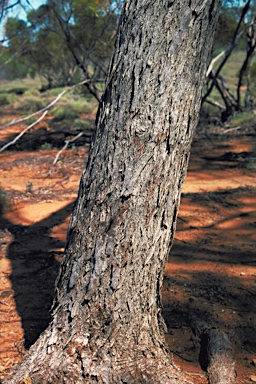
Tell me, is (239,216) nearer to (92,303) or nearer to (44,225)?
(44,225)

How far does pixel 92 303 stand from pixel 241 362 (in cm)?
98

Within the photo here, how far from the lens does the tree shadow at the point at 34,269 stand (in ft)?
9.84

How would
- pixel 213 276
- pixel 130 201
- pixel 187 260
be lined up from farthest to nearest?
1. pixel 187 260
2. pixel 213 276
3. pixel 130 201

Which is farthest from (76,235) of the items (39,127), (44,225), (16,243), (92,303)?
(39,127)

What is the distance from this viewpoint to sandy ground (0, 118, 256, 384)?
108 inches

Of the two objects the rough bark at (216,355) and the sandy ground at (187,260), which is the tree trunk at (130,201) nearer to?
the rough bark at (216,355)

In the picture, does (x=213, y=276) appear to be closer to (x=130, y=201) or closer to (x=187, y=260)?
(x=187, y=260)

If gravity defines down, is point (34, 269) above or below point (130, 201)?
below

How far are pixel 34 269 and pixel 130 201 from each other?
1978 millimetres

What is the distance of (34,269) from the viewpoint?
377cm

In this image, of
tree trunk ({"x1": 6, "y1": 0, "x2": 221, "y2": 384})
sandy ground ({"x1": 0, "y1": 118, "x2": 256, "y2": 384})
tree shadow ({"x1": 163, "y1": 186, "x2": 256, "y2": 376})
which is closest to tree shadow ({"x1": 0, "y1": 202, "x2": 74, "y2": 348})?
sandy ground ({"x1": 0, "y1": 118, "x2": 256, "y2": 384})

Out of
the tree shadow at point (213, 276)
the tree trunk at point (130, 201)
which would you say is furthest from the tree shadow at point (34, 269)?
the tree shadow at point (213, 276)

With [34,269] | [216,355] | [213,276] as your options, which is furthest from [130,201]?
[34,269]

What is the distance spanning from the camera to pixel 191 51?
2047mm
